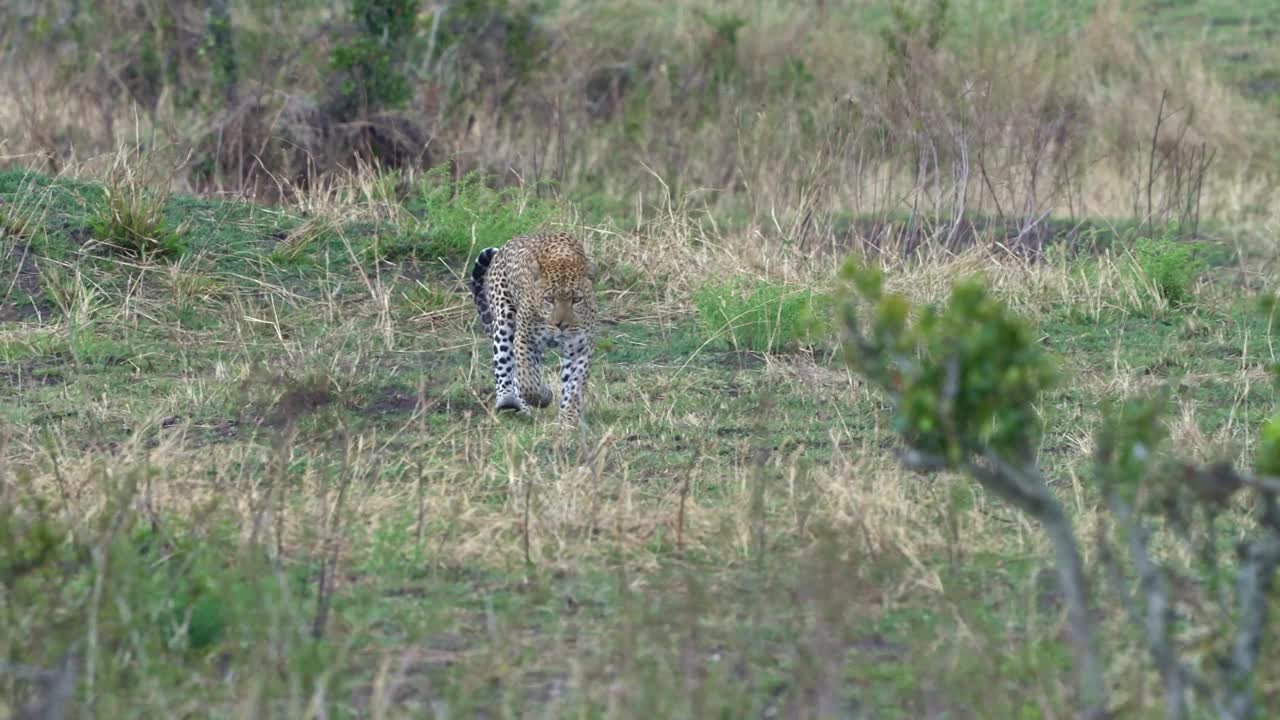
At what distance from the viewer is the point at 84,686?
4.57 m

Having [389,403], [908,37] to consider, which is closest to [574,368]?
[389,403]

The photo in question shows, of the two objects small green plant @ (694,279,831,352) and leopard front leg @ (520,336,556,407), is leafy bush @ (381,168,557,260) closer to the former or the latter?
small green plant @ (694,279,831,352)

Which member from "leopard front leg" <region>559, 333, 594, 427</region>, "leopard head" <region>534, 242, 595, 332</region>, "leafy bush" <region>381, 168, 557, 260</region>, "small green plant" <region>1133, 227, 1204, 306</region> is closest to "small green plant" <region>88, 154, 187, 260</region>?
"leafy bush" <region>381, 168, 557, 260</region>

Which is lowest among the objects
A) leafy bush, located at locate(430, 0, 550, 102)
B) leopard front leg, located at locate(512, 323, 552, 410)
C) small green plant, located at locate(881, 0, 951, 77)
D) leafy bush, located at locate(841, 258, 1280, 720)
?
leafy bush, located at locate(430, 0, 550, 102)

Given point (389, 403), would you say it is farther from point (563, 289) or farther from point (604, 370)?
point (604, 370)

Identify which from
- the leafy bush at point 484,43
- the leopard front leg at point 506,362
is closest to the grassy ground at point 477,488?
the leopard front leg at point 506,362

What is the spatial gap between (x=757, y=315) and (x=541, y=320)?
1690 millimetres

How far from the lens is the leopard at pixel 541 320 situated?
8305 mm

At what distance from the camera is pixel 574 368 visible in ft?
27.3

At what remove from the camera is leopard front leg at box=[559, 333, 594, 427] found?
825cm

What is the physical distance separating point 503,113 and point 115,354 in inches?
260

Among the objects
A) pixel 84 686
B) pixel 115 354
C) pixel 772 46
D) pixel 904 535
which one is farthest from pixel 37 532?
pixel 772 46

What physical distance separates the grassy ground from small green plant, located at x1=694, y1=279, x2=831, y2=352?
0.26 ft

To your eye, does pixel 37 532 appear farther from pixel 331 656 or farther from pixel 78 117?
pixel 78 117
